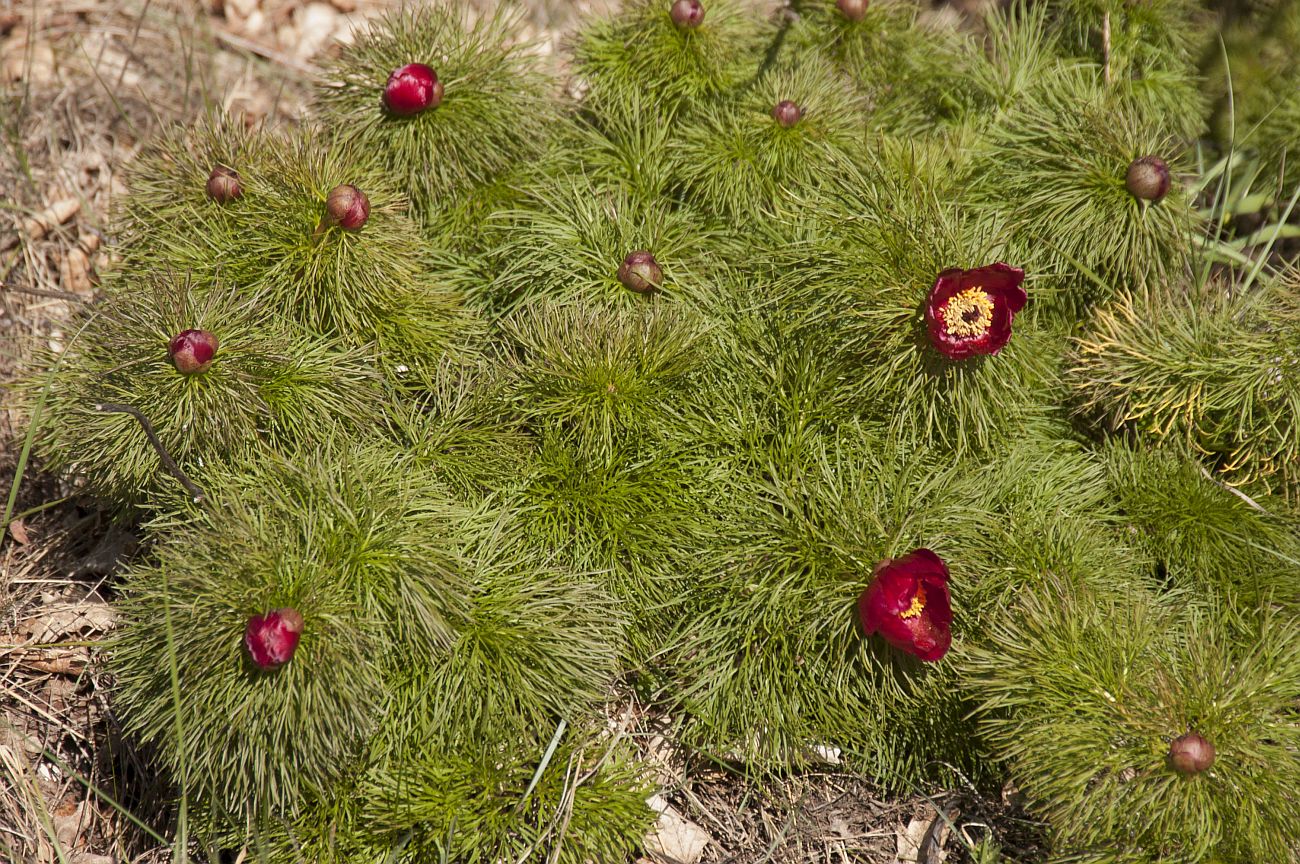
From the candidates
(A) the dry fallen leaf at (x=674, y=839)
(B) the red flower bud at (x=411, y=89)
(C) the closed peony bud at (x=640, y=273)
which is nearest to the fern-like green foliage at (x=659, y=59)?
(B) the red flower bud at (x=411, y=89)

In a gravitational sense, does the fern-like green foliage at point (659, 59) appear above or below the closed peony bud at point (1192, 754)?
Answer: above

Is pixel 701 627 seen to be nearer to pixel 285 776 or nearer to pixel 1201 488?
pixel 285 776

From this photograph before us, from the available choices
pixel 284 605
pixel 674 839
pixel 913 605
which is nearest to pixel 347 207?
pixel 284 605

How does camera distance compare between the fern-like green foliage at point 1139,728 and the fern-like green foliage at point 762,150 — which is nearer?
the fern-like green foliage at point 1139,728

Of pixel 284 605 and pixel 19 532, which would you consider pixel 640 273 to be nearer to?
pixel 284 605

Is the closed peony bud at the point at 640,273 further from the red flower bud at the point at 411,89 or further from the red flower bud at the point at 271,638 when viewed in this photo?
the red flower bud at the point at 271,638

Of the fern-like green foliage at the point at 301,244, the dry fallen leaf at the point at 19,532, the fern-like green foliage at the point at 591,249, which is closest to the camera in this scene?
the fern-like green foliage at the point at 301,244

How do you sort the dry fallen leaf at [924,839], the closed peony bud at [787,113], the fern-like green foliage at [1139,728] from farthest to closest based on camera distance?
the closed peony bud at [787,113] → the dry fallen leaf at [924,839] → the fern-like green foliage at [1139,728]
